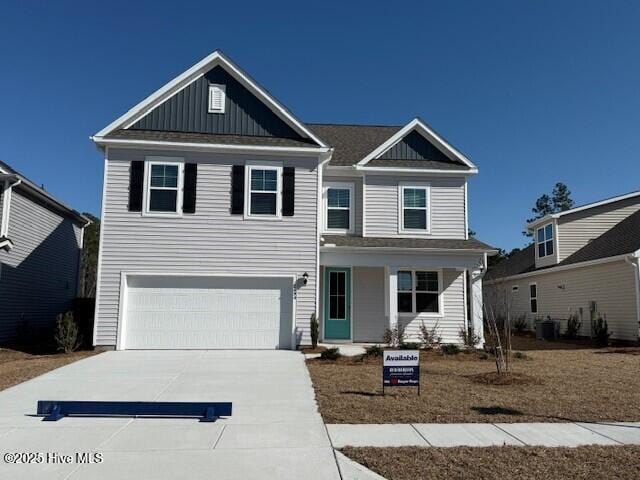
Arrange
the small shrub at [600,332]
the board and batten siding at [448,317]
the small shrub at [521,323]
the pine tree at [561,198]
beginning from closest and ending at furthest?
the board and batten siding at [448,317] < the small shrub at [600,332] < the small shrub at [521,323] < the pine tree at [561,198]

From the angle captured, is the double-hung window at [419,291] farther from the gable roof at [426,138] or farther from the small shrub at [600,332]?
the small shrub at [600,332]

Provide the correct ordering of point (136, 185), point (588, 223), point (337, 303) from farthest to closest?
point (588, 223), point (337, 303), point (136, 185)

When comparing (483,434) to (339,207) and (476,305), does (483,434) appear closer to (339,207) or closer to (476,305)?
(476,305)

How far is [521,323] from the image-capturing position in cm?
2525

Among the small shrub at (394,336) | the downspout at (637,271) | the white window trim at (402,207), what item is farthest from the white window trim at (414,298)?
the downspout at (637,271)

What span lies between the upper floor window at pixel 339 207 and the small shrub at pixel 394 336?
3.70 meters

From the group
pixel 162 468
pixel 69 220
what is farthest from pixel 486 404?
pixel 69 220

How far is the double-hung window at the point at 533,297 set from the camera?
2452 cm

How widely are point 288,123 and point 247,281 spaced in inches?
191

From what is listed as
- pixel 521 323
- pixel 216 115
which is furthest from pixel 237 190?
pixel 521 323

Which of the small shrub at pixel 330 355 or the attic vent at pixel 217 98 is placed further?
the attic vent at pixel 217 98

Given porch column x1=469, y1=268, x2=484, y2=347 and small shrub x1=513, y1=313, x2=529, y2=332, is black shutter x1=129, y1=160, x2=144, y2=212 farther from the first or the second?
small shrub x1=513, y1=313, x2=529, y2=332

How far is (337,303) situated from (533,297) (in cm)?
1330

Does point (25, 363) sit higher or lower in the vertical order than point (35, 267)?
lower
